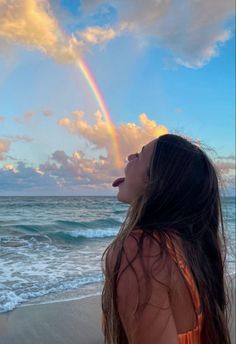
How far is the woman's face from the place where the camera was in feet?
4.57

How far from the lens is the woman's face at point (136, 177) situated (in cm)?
139

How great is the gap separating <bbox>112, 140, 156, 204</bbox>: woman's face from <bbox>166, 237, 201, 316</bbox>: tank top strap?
0.26 metres

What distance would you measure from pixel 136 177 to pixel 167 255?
379 millimetres

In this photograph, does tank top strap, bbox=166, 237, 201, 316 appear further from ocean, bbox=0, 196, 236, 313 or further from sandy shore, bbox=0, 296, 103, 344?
sandy shore, bbox=0, 296, 103, 344

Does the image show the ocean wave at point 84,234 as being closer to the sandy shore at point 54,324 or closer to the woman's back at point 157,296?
the sandy shore at point 54,324

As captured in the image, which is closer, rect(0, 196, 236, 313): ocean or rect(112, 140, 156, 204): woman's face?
rect(112, 140, 156, 204): woman's face

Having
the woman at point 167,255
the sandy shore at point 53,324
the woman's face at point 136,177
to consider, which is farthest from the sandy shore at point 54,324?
the woman's face at point 136,177

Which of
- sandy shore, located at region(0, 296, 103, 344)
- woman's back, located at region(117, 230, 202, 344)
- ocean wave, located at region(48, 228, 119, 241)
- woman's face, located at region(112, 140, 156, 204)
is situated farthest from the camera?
ocean wave, located at region(48, 228, 119, 241)

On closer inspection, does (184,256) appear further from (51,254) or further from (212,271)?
(51,254)

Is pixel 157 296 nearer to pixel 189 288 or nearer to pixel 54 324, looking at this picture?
pixel 189 288

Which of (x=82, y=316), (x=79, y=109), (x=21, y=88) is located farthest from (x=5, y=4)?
(x=79, y=109)

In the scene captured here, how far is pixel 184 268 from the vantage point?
3.76ft

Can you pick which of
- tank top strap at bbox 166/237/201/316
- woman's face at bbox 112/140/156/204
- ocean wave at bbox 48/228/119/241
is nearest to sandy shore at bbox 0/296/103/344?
woman's face at bbox 112/140/156/204

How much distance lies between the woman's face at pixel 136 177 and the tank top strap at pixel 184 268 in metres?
0.26
